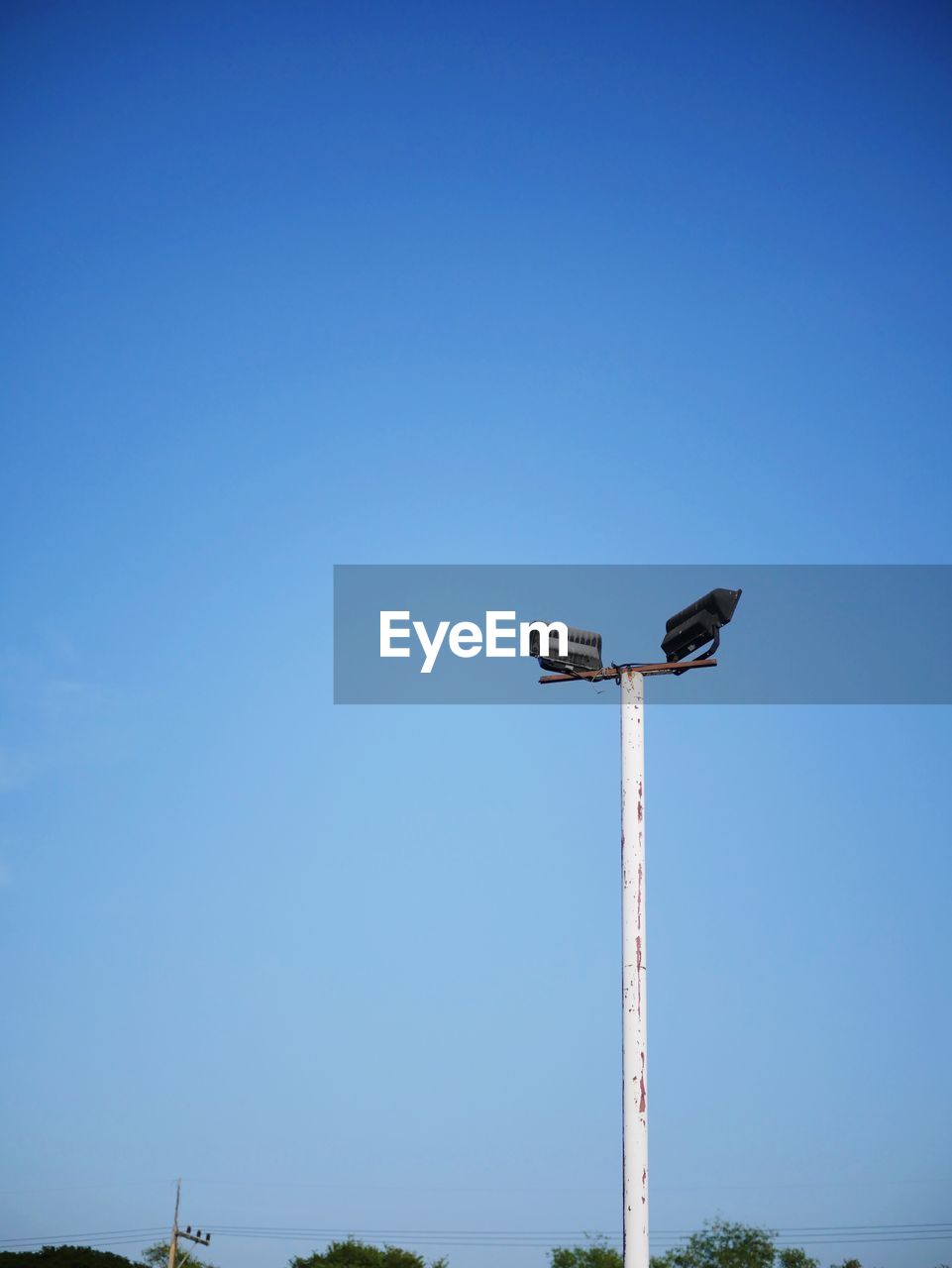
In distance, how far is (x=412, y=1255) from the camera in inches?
3187

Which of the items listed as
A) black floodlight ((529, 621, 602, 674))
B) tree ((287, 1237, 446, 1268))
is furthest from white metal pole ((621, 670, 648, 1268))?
tree ((287, 1237, 446, 1268))

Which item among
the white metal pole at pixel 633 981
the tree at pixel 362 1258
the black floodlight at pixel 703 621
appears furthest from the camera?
the tree at pixel 362 1258

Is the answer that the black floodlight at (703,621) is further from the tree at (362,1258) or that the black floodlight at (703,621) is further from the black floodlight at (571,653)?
the tree at (362,1258)

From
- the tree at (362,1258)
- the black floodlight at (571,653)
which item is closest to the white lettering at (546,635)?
the black floodlight at (571,653)

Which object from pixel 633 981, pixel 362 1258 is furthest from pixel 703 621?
pixel 362 1258

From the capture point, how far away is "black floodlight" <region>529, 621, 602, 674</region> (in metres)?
11.8

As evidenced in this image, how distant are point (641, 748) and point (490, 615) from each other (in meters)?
3.74

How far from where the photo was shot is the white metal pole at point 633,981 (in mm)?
10477

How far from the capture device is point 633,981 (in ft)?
35.6

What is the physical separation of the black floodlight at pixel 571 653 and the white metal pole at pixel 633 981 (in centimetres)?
34

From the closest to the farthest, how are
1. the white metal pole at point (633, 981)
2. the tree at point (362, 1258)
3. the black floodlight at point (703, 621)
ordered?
the white metal pole at point (633, 981)
the black floodlight at point (703, 621)
the tree at point (362, 1258)

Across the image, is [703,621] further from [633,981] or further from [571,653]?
[633,981]

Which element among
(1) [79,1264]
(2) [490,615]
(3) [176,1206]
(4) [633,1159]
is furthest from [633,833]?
(3) [176,1206]

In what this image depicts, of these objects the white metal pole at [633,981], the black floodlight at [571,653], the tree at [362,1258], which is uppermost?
the black floodlight at [571,653]
